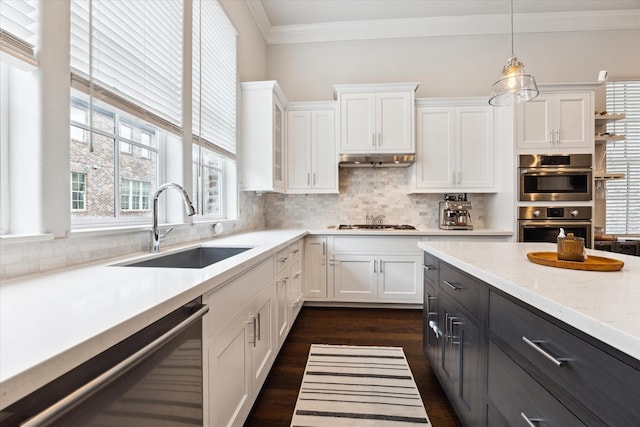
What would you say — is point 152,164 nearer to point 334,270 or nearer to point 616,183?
→ point 334,270

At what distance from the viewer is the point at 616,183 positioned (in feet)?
12.2

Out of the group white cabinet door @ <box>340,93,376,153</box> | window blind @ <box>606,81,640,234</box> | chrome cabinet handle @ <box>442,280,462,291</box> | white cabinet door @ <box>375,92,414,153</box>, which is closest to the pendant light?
chrome cabinet handle @ <box>442,280,462,291</box>

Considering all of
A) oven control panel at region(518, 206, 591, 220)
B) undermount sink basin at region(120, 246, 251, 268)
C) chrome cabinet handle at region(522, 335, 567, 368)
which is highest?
oven control panel at region(518, 206, 591, 220)

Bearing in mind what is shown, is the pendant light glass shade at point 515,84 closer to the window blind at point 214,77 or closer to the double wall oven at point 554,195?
the double wall oven at point 554,195

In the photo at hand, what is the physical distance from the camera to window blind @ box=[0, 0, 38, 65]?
984mm

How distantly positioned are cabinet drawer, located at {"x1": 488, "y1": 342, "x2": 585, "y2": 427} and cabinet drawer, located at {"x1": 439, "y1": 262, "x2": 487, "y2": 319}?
0.18m

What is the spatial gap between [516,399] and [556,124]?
325 cm

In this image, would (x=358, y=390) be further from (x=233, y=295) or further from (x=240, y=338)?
(x=233, y=295)

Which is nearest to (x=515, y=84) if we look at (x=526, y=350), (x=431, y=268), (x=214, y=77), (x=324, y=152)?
(x=431, y=268)

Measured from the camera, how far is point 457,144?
3520mm

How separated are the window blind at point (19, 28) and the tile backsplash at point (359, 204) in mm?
3016

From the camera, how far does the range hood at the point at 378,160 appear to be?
3.56 meters

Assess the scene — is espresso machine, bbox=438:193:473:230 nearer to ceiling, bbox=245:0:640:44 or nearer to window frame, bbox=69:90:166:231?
ceiling, bbox=245:0:640:44

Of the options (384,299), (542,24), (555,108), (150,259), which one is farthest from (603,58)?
(150,259)
